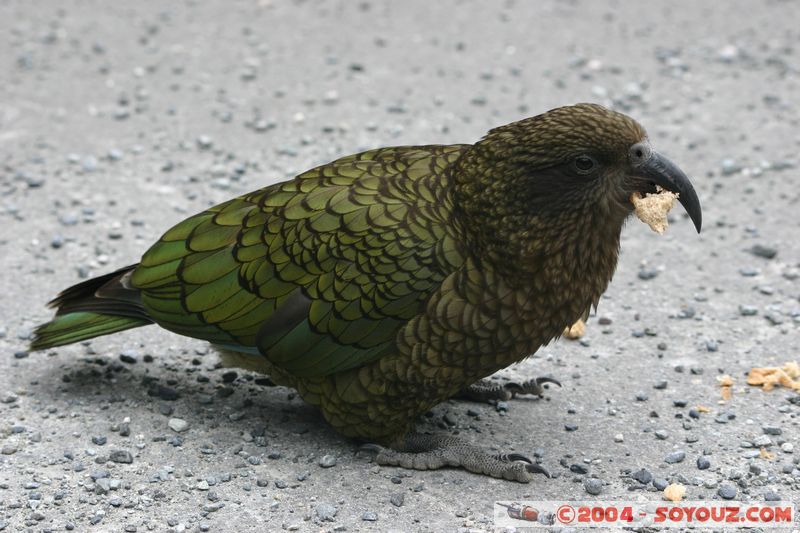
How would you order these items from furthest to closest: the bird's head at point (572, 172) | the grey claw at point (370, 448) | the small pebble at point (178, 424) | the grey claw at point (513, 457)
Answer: the small pebble at point (178, 424), the grey claw at point (370, 448), the grey claw at point (513, 457), the bird's head at point (572, 172)

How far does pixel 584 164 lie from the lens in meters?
4.45

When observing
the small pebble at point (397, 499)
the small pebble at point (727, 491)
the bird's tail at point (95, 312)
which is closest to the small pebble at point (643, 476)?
the small pebble at point (727, 491)

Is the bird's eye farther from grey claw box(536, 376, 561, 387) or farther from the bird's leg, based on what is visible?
grey claw box(536, 376, 561, 387)

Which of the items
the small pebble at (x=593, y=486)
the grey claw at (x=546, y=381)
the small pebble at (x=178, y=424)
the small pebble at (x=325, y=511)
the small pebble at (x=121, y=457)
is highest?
the grey claw at (x=546, y=381)

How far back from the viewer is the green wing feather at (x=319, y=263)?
467 centimetres

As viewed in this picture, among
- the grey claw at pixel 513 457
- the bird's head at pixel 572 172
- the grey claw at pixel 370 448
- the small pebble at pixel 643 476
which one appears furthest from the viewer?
the grey claw at pixel 370 448

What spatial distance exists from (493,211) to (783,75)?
6.34m

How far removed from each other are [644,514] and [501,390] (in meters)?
1.21

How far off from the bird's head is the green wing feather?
305mm

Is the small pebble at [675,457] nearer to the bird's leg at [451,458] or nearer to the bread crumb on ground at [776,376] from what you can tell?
the bird's leg at [451,458]

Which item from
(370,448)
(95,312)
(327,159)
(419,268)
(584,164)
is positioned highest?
(327,159)

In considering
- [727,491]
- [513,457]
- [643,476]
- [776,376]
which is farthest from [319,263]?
[776,376]

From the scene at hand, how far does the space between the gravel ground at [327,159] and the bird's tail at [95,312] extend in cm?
34

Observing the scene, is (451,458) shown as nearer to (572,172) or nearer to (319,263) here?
(319,263)
